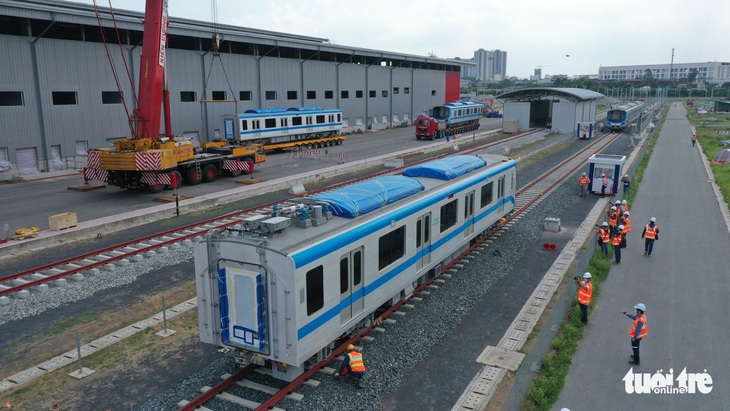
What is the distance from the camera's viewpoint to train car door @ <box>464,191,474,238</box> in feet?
51.8

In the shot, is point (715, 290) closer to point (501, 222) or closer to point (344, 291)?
point (501, 222)

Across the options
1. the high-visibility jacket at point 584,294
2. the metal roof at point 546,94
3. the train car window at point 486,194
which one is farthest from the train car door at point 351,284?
the metal roof at point 546,94

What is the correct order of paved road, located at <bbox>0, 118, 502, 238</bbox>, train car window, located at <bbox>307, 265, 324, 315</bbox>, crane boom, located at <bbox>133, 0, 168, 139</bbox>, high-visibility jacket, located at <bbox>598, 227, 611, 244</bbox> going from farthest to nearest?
crane boom, located at <bbox>133, 0, 168, 139</bbox>, paved road, located at <bbox>0, 118, 502, 238</bbox>, high-visibility jacket, located at <bbox>598, 227, 611, 244</bbox>, train car window, located at <bbox>307, 265, 324, 315</bbox>

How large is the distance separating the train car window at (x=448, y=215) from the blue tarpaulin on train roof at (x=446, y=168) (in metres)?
1.06

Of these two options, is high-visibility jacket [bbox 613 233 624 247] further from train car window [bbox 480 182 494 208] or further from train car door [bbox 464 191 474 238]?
train car door [bbox 464 191 474 238]

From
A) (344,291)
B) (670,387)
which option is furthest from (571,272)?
(344,291)

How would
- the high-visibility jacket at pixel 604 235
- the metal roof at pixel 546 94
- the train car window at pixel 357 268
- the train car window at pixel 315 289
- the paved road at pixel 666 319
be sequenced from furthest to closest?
the metal roof at pixel 546 94
the high-visibility jacket at pixel 604 235
the train car window at pixel 357 268
the paved road at pixel 666 319
the train car window at pixel 315 289

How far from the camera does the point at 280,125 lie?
43.3 meters

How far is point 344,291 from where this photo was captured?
10047 millimetres

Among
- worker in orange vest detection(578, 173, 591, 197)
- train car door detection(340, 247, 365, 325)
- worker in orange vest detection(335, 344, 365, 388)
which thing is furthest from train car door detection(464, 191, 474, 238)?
worker in orange vest detection(578, 173, 591, 197)

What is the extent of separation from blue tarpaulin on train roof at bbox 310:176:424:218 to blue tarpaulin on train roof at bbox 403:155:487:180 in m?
1.80

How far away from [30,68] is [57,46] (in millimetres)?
2181

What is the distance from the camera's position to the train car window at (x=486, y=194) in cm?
1709

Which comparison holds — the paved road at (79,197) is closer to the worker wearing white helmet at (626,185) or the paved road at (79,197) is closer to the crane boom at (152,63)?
the crane boom at (152,63)
